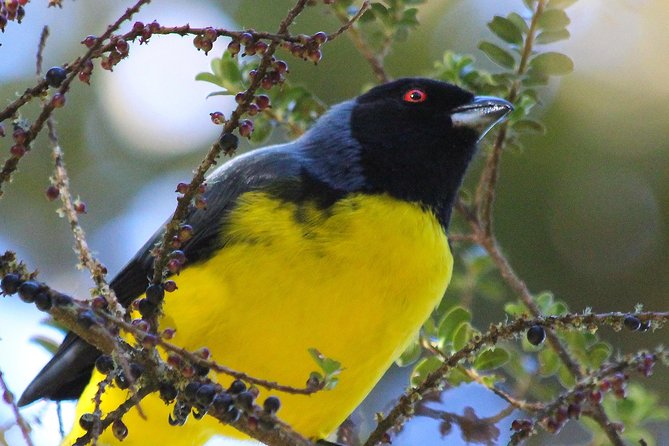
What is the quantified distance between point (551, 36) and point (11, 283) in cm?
228

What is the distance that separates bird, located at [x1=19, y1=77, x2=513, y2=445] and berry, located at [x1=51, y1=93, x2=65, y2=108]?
1132mm

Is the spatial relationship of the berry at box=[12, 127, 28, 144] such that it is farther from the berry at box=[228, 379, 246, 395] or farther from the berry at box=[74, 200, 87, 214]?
the berry at box=[228, 379, 246, 395]

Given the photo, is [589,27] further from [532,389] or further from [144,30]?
[144,30]

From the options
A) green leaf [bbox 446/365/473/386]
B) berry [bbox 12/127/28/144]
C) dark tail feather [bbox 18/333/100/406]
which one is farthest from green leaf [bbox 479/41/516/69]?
berry [bbox 12/127/28/144]

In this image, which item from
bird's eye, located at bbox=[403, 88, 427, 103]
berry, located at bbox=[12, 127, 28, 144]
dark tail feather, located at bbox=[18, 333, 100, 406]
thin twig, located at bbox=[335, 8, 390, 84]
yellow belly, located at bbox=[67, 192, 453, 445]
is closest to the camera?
berry, located at bbox=[12, 127, 28, 144]

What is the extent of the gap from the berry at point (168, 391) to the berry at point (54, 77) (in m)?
0.80

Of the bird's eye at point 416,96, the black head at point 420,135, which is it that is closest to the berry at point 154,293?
the black head at point 420,135

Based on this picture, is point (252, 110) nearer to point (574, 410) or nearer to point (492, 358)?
point (574, 410)

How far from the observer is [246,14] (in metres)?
7.11

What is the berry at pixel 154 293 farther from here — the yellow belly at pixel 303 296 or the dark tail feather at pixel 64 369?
the dark tail feather at pixel 64 369

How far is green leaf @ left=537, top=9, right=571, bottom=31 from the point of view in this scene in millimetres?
3775

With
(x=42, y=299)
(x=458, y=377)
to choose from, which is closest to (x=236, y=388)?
(x=42, y=299)

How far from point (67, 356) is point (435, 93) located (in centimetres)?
189

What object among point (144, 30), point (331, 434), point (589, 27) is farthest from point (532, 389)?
point (589, 27)
